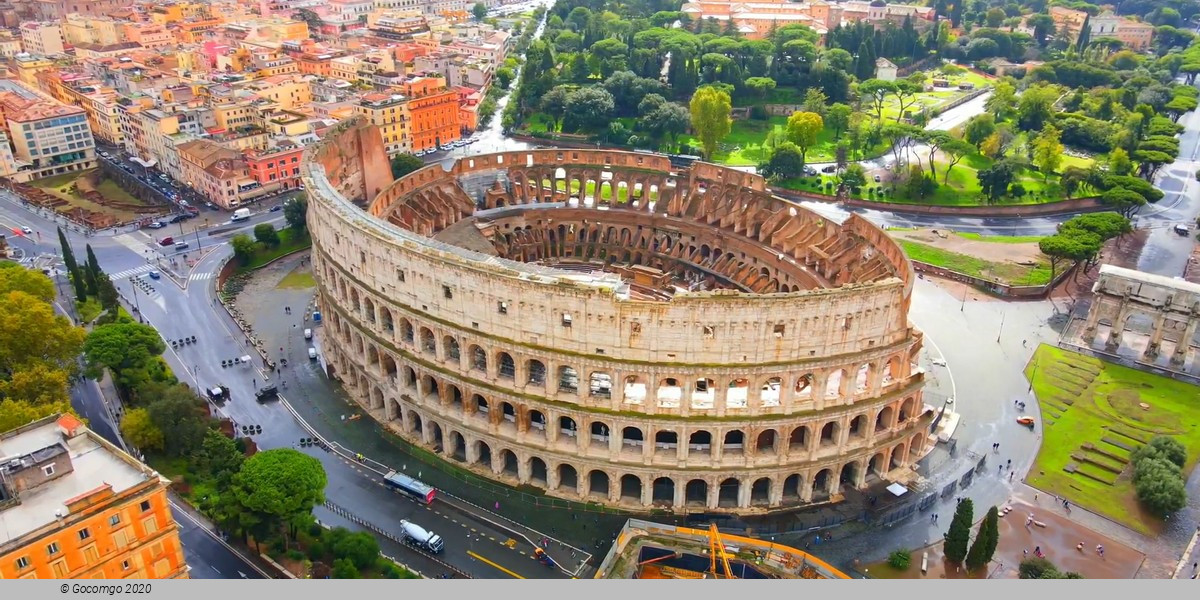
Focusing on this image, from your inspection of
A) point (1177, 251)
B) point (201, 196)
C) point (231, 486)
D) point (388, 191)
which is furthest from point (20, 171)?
point (1177, 251)

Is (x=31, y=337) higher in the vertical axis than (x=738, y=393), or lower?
higher

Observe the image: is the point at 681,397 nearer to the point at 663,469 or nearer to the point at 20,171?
the point at 663,469

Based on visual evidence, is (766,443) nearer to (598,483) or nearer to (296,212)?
(598,483)

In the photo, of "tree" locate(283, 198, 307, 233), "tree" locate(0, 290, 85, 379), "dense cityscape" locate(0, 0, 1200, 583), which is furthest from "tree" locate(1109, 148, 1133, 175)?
"tree" locate(0, 290, 85, 379)

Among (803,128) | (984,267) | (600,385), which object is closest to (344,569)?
(600,385)

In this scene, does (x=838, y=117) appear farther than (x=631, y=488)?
Yes

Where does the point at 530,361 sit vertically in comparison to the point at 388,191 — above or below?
below

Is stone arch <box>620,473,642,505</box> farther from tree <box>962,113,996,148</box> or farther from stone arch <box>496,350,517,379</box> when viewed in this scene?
tree <box>962,113,996,148</box>
